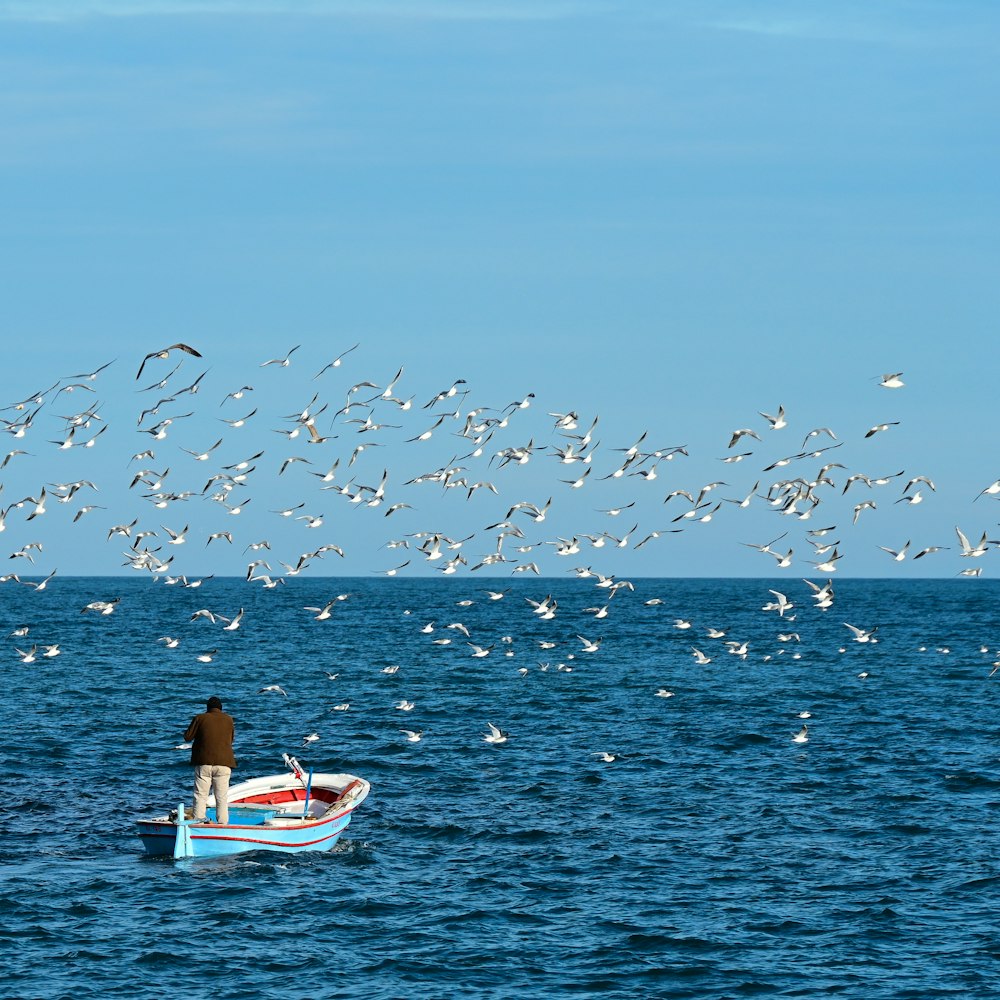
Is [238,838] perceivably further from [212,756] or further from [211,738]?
[211,738]

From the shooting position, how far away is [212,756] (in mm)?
30781

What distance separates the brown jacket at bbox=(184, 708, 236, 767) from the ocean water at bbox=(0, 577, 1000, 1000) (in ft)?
7.20

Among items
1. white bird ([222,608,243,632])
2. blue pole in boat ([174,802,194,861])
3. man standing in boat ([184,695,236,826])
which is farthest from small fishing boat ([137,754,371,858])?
white bird ([222,608,243,632])

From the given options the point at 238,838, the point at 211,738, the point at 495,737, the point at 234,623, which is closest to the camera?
the point at 211,738

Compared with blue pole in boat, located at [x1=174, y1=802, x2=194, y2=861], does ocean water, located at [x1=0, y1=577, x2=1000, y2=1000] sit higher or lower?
lower

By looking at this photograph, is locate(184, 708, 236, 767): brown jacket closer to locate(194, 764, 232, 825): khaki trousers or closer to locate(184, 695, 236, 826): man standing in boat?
locate(184, 695, 236, 826): man standing in boat

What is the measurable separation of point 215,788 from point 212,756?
2.92ft

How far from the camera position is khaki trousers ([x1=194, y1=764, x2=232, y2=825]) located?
31.0m

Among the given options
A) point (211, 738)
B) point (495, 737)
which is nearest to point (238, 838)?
point (211, 738)

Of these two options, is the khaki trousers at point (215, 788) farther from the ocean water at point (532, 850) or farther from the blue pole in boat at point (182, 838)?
the ocean water at point (532, 850)

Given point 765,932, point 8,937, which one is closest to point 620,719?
point 765,932

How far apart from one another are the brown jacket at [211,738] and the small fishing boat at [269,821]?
125 cm

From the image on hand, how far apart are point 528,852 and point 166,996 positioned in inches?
419

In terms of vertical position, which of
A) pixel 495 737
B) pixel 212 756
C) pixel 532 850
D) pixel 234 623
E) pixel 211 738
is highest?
pixel 234 623
